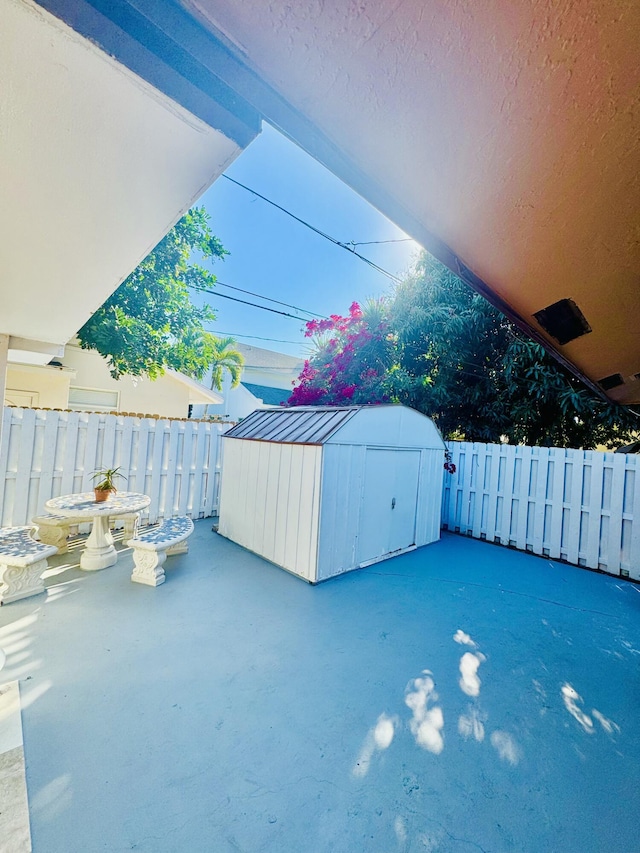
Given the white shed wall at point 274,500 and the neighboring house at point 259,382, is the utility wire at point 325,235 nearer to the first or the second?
the white shed wall at point 274,500

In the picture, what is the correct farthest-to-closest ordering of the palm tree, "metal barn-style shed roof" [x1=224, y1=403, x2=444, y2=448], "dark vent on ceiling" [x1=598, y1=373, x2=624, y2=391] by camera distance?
1. the palm tree
2. "metal barn-style shed roof" [x1=224, y1=403, x2=444, y2=448]
3. "dark vent on ceiling" [x1=598, y1=373, x2=624, y2=391]

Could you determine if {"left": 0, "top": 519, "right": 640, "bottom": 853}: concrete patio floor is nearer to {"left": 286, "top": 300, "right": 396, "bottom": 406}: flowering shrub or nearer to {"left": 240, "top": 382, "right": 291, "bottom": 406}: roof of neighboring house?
{"left": 286, "top": 300, "right": 396, "bottom": 406}: flowering shrub

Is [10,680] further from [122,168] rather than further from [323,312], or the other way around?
[323,312]

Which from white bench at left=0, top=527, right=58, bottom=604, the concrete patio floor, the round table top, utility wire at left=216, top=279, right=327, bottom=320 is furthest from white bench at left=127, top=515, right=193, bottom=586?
utility wire at left=216, top=279, right=327, bottom=320

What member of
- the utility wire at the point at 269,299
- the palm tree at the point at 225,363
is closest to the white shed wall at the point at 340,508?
the utility wire at the point at 269,299

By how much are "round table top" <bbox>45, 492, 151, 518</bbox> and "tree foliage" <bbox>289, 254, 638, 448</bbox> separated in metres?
3.99

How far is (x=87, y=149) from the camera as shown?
1020 millimetres

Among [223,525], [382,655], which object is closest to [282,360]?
[223,525]

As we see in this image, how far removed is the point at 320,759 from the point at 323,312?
543 inches

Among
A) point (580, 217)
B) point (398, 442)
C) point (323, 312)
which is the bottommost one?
point (398, 442)

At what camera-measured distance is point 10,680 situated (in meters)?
2.26

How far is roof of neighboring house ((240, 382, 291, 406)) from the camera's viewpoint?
2050cm

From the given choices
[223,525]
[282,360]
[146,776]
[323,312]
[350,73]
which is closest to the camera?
[350,73]

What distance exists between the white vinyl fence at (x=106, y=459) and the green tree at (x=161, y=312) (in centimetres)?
143
